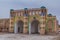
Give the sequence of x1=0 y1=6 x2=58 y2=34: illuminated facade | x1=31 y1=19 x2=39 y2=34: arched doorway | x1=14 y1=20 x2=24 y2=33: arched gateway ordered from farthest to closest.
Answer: x1=31 y1=19 x2=39 y2=34: arched doorway
x1=14 y1=20 x2=24 y2=33: arched gateway
x1=0 y1=6 x2=58 y2=34: illuminated facade

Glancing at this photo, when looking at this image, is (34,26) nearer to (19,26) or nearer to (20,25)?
(20,25)

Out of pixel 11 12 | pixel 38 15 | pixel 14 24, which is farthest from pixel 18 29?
pixel 38 15

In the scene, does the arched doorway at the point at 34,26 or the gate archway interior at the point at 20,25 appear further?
the gate archway interior at the point at 20,25

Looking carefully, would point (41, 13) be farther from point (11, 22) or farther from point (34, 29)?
point (11, 22)

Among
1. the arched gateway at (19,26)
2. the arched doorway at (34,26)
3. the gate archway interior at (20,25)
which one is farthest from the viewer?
the gate archway interior at (20,25)

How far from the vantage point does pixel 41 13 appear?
3616cm

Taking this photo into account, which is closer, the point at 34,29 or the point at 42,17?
the point at 42,17

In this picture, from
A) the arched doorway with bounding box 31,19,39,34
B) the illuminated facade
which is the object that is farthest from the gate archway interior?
the arched doorway with bounding box 31,19,39,34

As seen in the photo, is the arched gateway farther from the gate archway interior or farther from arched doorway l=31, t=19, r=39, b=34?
arched doorway l=31, t=19, r=39, b=34

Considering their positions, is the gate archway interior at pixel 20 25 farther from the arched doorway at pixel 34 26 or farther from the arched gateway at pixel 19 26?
the arched doorway at pixel 34 26

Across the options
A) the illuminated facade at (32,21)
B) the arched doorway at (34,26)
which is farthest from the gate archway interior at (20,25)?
the arched doorway at (34,26)

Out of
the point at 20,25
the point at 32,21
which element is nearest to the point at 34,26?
the point at 32,21

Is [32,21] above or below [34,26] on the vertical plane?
above

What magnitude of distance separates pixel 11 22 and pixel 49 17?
1061 centimetres
